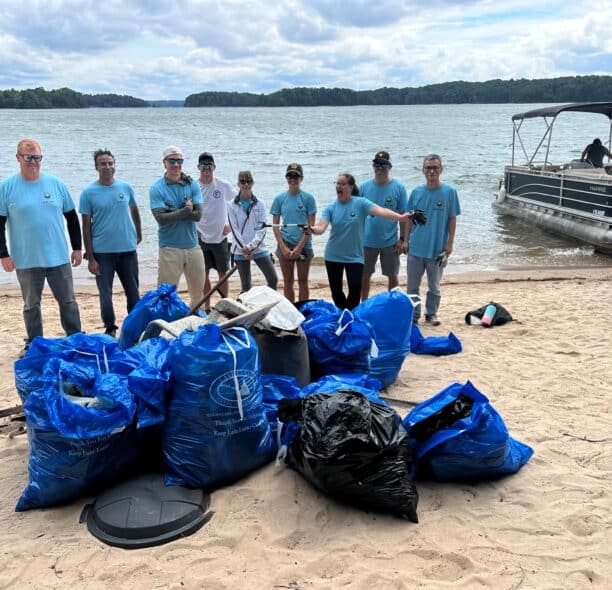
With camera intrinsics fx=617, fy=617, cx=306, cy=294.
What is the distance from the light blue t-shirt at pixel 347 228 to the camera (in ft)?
18.3

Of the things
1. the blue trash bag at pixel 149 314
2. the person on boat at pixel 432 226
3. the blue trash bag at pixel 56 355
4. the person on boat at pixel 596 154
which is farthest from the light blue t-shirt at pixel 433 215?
the person on boat at pixel 596 154

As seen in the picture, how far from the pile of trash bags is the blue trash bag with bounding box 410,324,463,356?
1941mm

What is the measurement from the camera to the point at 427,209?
229 inches

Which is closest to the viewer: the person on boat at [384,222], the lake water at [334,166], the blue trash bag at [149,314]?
the blue trash bag at [149,314]

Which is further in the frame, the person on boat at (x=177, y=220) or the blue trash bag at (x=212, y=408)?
the person on boat at (x=177, y=220)

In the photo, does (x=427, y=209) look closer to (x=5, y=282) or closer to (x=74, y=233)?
(x=74, y=233)

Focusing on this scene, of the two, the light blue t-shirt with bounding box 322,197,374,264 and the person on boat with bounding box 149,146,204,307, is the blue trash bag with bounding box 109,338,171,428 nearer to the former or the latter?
the person on boat with bounding box 149,146,204,307

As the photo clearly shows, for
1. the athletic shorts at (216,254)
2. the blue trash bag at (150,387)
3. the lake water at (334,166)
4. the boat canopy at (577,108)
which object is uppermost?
the boat canopy at (577,108)

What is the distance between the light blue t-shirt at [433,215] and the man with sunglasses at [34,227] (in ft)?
10.2

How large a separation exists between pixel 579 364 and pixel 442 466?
240cm

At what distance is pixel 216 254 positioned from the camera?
6480 mm

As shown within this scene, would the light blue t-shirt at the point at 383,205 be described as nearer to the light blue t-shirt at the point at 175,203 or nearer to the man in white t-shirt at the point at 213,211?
the man in white t-shirt at the point at 213,211

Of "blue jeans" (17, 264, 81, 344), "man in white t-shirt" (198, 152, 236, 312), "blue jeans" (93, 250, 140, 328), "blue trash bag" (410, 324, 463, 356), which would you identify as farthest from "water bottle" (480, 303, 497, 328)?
"blue jeans" (17, 264, 81, 344)

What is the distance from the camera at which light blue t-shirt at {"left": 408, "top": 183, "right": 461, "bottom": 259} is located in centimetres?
579
